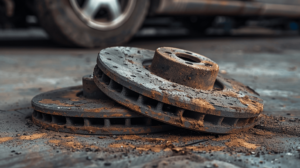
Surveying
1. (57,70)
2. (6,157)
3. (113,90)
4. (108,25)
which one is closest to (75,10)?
(108,25)

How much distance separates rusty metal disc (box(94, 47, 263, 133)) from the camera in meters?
1.61

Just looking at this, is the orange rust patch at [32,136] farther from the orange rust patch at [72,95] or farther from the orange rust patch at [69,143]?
the orange rust patch at [72,95]

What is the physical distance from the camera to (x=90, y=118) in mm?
1723

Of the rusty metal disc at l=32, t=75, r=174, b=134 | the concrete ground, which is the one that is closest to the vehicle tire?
the concrete ground

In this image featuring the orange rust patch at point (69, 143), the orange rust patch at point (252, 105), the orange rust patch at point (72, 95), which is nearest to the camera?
the orange rust patch at point (69, 143)

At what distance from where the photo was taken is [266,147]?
1581 mm

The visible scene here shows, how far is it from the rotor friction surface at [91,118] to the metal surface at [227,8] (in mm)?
3204

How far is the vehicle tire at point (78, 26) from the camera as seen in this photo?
12.9ft

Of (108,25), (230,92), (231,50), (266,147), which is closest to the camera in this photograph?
(266,147)

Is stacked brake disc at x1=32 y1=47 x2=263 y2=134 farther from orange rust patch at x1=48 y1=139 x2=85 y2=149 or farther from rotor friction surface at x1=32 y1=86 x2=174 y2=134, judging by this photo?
orange rust patch at x1=48 y1=139 x2=85 y2=149

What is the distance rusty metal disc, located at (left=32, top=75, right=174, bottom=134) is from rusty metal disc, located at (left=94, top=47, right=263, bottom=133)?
9 cm

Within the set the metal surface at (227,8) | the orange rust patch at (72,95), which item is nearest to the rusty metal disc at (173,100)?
the orange rust patch at (72,95)

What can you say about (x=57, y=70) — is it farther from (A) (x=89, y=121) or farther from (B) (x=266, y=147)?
(B) (x=266, y=147)

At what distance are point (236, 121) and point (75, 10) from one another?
116 inches
